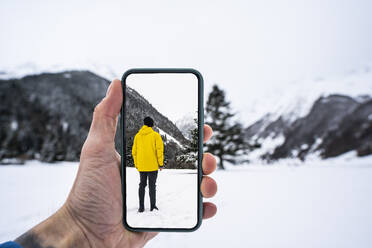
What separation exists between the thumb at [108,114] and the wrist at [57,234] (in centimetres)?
50

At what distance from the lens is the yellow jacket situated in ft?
4.82

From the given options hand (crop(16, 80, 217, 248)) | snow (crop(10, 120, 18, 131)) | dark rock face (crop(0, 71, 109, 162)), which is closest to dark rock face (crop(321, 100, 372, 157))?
dark rock face (crop(0, 71, 109, 162))

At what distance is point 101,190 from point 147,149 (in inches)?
15.4

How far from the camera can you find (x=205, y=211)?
1.60m

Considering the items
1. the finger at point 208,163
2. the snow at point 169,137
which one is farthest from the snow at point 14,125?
the finger at point 208,163

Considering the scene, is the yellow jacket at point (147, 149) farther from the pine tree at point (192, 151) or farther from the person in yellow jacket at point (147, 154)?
the pine tree at point (192, 151)

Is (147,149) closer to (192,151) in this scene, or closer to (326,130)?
(192,151)

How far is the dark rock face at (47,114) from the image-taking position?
11.3m

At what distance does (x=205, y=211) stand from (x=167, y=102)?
0.78 m

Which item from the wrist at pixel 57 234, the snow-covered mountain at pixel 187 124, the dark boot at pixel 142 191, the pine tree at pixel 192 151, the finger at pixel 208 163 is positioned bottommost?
the wrist at pixel 57 234

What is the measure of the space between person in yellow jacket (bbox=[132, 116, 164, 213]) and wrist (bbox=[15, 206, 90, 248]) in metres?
0.39

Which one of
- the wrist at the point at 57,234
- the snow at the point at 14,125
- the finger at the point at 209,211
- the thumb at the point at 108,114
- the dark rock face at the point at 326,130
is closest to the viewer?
the wrist at the point at 57,234

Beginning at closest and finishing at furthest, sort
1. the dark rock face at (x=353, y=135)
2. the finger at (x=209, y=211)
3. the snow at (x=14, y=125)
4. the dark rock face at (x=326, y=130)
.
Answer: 1. the finger at (x=209, y=211)
2. the dark rock face at (x=353, y=135)
3. the dark rock face at (x=326, y=130)
4. the snow at (x=14, y=125)

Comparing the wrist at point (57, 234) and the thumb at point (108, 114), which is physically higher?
the thumb at point (108, 114)
